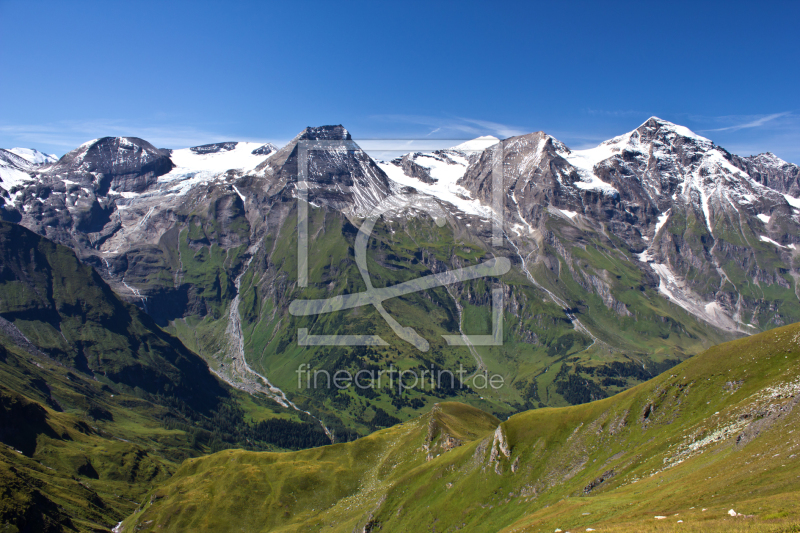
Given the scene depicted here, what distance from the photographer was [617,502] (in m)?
48.7

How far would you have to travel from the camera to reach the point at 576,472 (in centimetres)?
7144

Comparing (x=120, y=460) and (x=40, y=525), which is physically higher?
(x=40, y=525)

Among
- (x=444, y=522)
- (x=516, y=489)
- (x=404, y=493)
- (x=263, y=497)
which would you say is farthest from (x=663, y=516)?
(x=263, y=497)

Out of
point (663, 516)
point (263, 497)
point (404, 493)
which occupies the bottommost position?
point (263, 497)

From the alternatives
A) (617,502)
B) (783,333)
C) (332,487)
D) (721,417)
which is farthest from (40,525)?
(783,333)

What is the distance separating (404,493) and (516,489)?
1041 inches

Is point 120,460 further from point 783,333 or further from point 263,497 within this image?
point 783,333

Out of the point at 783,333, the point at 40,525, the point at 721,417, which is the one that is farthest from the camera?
the point at 40,525

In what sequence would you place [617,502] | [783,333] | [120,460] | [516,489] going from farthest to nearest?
[120,460] → [516,489] → [783,333] → [617,502]

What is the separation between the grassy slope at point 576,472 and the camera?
42.8 meters

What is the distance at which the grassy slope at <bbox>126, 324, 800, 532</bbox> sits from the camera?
4284 cm

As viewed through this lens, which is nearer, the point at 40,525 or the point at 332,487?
the point at 40,525

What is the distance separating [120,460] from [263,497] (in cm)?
9763

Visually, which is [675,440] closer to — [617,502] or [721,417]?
[721,417]
